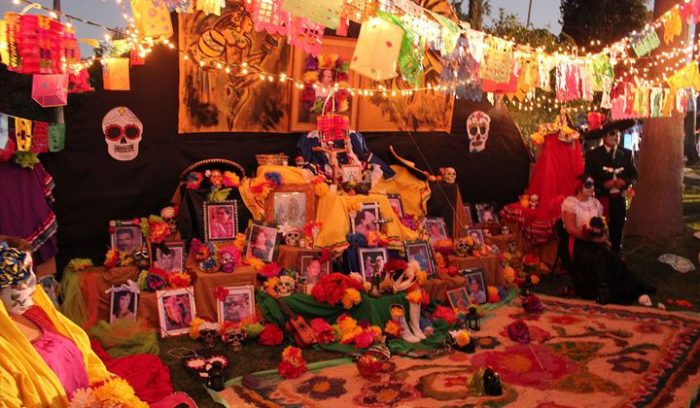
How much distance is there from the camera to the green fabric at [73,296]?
586 cm

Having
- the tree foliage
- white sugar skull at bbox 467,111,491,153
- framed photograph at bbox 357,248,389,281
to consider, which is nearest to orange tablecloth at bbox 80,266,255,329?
framed photograph at bbox 357,248,389,281

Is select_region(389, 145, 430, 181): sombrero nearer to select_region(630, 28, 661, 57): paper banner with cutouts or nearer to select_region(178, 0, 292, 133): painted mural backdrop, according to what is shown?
select_region(178, 0, 292, 133): painted mural backdrop

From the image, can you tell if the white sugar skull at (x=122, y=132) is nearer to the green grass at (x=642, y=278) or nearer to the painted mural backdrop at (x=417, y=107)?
the green grass at (x=642, y=278)

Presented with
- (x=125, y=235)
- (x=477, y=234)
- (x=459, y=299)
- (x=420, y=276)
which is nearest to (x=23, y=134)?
(x=125, y=235)

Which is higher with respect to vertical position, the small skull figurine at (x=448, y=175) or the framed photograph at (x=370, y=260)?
the small skull figurine at (x=448, y=175)

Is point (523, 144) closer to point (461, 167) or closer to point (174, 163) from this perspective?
point (461, 167)

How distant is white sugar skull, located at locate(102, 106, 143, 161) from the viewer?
6527 millimetres

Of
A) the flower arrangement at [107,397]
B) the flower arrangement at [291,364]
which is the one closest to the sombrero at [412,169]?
the flower arrangement at [291,364]

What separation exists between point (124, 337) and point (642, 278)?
5.87 meters

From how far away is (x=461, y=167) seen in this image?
945 centimetres

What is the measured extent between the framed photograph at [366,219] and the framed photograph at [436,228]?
1136mm

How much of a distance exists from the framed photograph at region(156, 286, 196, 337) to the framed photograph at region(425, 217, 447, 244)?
3100mm

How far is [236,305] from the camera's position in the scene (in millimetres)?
6109

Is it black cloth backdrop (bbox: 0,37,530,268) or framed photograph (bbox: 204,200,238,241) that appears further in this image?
framed photograph (bbox: 204,200,238,241)
